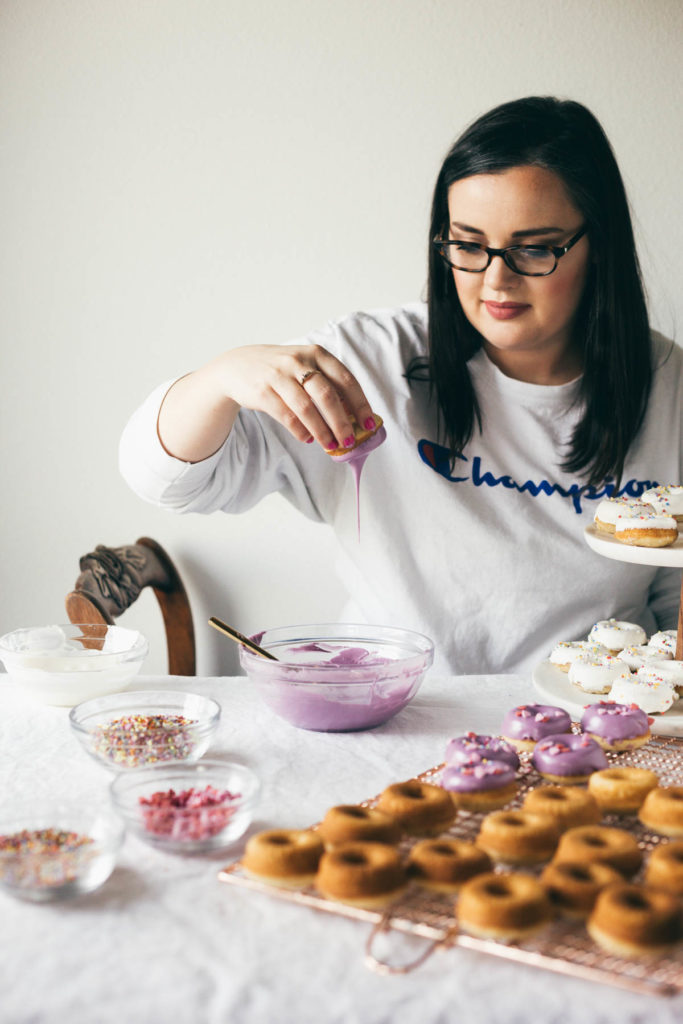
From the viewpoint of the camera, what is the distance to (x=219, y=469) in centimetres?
159

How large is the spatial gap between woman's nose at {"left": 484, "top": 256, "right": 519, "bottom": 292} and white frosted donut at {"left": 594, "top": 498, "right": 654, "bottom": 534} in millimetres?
380

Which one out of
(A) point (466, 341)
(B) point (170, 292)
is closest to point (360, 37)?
(B) point (170, 292)

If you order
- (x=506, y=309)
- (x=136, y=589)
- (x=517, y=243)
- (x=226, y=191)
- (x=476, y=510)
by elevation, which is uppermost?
(x=226, y=191)

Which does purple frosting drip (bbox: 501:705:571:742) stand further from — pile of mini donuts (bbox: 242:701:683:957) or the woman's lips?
the woman's lips

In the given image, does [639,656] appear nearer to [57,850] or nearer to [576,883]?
[576,883]

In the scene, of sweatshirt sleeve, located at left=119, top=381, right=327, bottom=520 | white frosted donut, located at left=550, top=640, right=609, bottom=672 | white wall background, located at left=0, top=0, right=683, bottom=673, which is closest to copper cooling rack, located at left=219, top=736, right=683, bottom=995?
white frosted donut, located at left=550, top=640, right=609, bottom=672

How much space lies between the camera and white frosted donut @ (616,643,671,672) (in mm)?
1270

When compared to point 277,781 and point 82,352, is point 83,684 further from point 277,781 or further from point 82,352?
point 82,352

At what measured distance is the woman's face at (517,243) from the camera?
1.48 m

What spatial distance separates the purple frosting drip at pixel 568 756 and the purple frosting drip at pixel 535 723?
0.15 ft

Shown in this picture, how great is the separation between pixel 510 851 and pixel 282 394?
69cm

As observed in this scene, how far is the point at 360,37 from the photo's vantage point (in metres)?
2.12

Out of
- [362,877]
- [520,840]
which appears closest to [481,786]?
[520,840]

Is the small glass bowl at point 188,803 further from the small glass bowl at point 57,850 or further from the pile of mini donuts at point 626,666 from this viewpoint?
the pile of mini donuts at point 626,666
